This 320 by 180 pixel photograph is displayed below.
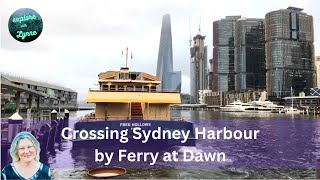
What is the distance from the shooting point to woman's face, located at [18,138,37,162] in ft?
28.7

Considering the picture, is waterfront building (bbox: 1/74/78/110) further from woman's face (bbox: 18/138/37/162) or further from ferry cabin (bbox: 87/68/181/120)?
woman's face (bbox: 18/138/37/162)

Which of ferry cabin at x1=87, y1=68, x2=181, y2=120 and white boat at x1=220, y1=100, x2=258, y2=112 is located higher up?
ferry cabin at x1=87, y1=68, x2=181, y2=120

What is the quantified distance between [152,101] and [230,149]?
876 centimetres

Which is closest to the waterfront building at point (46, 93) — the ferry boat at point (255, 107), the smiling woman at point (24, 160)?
the smiling woman at point (24, 160)

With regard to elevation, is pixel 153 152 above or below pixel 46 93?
below

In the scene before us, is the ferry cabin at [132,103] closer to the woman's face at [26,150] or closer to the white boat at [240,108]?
the woman's face at [26,150]

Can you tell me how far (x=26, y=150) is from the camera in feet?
28.8

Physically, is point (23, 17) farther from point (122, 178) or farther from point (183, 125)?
point (183, 125)

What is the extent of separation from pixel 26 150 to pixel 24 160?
0.91 ft

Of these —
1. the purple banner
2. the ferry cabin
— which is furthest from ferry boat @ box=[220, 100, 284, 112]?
the ferry cabin

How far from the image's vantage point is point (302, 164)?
933 inches

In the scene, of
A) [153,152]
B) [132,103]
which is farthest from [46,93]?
[153,152]

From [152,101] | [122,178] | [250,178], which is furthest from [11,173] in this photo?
[152,101]

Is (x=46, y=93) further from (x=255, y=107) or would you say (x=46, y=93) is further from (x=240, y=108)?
(x=255, y=107)
